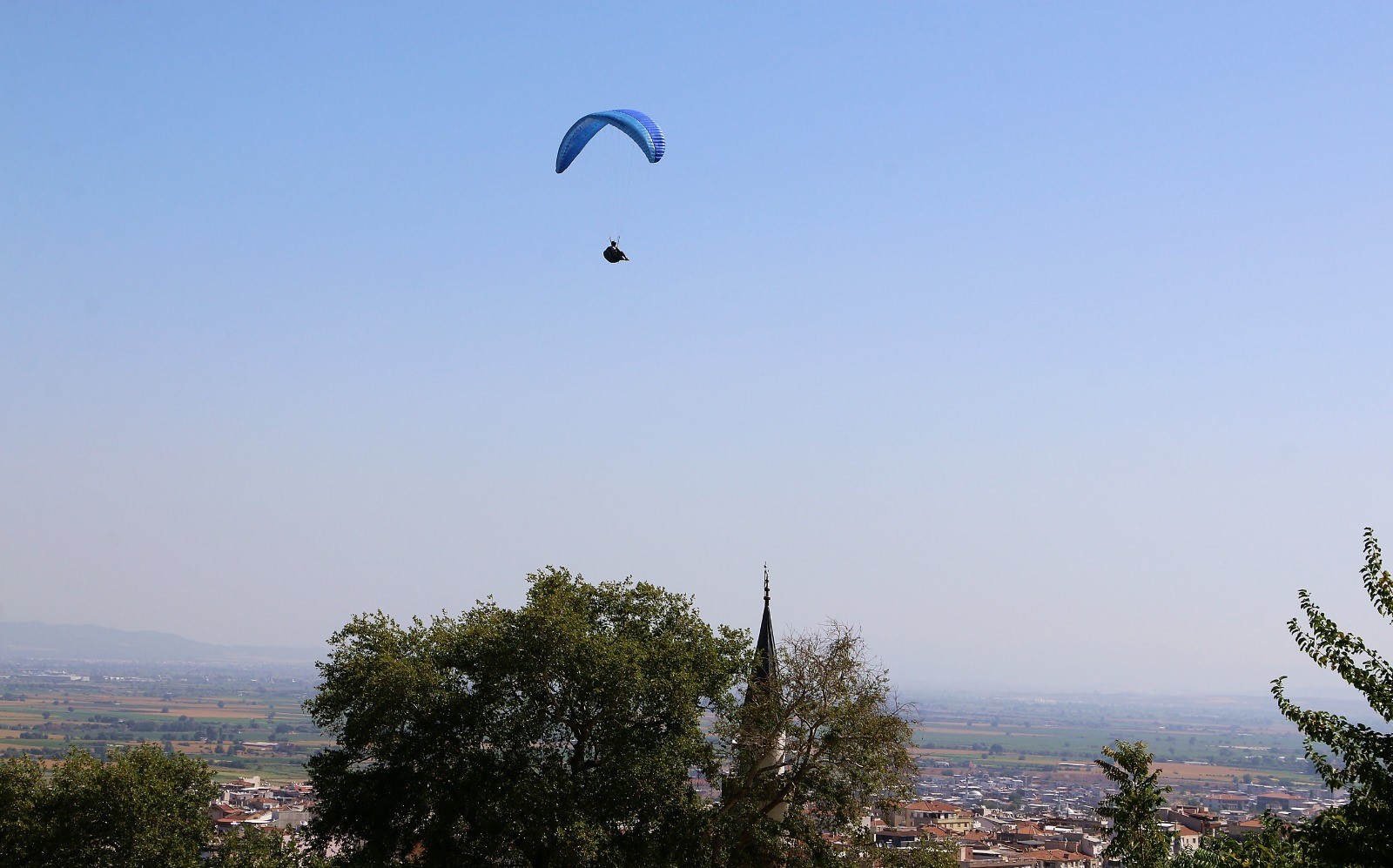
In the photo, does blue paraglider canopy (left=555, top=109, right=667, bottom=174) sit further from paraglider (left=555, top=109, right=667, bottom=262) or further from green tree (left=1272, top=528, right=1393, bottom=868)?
green tree (left=1272, top=528, right=1393, bottom=868)

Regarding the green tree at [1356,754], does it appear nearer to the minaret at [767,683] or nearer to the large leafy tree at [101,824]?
the minaret at [767,683]

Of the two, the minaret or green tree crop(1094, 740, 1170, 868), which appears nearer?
green tree crop(1094, 740, 1170, 868)

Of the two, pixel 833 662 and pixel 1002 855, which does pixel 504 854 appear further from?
pixel 1002 855

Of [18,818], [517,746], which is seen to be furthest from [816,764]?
[18,818]

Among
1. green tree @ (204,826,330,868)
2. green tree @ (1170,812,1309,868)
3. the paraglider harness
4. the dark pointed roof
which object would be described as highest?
the paraglider harness

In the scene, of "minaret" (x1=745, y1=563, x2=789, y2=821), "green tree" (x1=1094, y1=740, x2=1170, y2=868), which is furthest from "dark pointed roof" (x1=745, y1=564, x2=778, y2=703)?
"green tree" (x1=1094, y1=740, x2=1170, y2=868)

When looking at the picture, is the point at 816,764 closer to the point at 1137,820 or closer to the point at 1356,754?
the point at 1137,820
